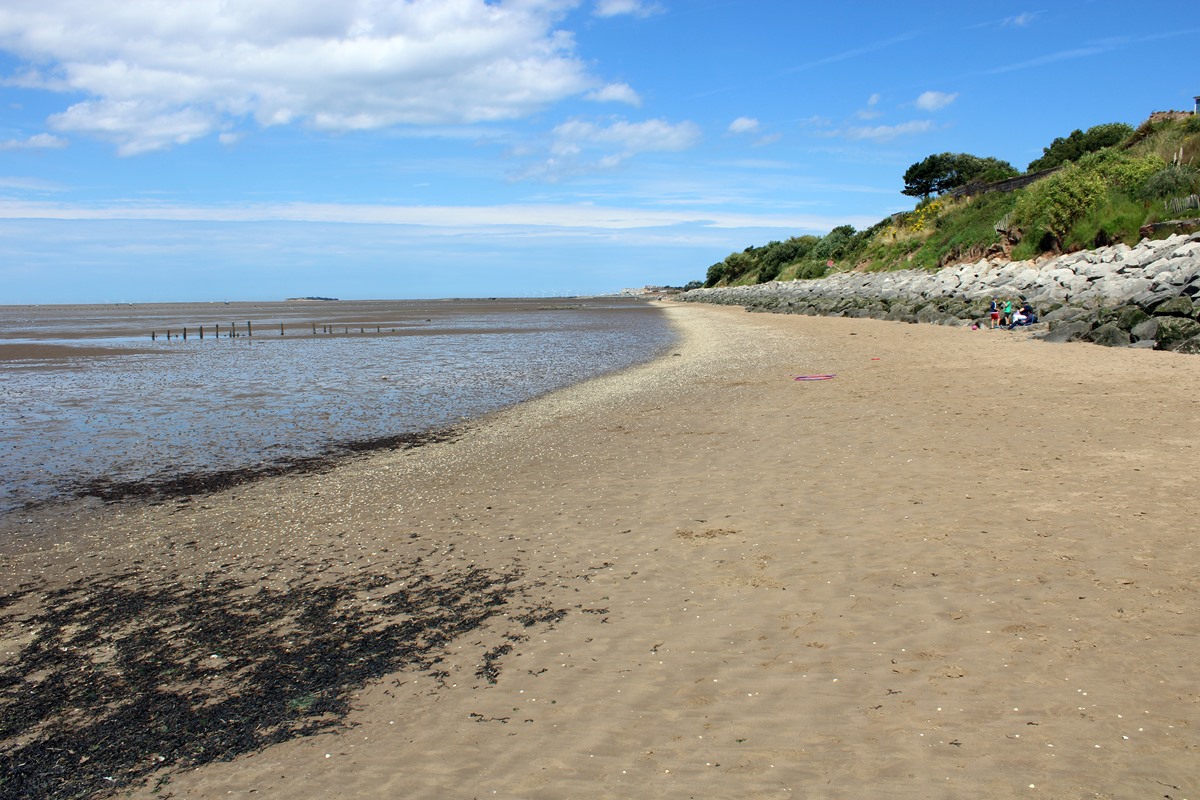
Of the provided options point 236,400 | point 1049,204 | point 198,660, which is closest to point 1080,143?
point 1049,204

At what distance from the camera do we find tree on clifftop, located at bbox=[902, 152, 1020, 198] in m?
82.8

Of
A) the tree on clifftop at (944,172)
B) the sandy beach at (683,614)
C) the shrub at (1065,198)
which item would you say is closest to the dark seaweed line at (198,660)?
the sandy beach at (683,614)

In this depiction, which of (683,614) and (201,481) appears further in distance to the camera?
(201,481)

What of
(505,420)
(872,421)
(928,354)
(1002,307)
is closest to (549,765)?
(872,421)

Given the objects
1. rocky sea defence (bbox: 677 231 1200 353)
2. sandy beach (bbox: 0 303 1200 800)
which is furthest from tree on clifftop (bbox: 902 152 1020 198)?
sandy beach (bbox: 0 303 1200 800)

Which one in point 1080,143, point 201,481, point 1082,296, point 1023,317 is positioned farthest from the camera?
point 1080,143

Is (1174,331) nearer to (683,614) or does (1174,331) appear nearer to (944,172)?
(683,614)

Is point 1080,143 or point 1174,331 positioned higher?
point 1080,143

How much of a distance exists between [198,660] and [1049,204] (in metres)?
42.9

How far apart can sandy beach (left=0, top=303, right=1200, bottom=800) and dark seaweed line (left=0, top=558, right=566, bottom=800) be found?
32 mm

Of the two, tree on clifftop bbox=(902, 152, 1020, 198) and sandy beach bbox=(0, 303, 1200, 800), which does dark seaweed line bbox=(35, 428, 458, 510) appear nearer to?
sandy beach bbox=(0, 303, 1200, 800)

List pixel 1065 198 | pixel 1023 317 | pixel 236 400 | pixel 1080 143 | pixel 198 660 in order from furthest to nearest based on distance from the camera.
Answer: pixel 1080 143 → pixel 1065 198 → pixel 1023 317 → pixel 236 400 → pixel 198 660

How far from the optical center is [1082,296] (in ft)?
93.0

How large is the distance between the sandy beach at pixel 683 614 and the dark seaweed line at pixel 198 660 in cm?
3
